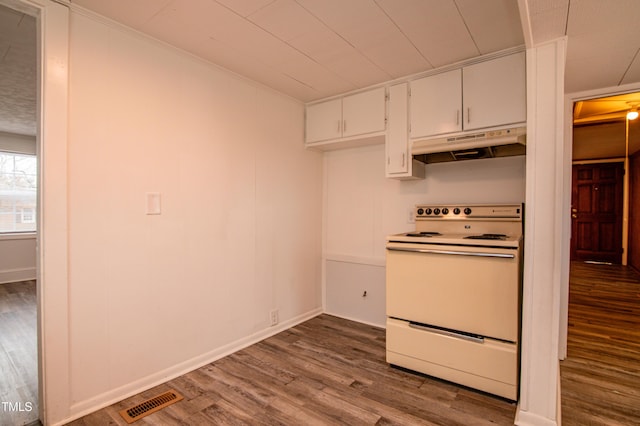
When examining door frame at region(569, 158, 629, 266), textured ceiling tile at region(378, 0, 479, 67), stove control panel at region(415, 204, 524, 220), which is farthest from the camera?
door frame at region(569, 158, 629, 266)

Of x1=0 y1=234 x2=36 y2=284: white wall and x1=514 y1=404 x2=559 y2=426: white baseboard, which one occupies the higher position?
x1=0 y1=234 x2=36 y2=284: white wall

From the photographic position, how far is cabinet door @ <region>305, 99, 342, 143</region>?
321 cm

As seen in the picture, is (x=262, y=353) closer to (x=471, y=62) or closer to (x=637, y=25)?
(x=471, y=62)

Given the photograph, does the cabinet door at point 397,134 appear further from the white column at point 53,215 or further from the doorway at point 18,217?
the doorway at point 18,217

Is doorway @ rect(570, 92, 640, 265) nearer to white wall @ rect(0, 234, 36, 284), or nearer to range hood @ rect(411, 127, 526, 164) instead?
range hood @ rect(411, 127, 526, 164)

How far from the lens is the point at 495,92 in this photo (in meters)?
2.33

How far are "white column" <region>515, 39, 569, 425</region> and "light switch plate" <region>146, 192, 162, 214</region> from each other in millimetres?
2314

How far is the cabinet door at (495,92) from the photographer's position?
225 cm

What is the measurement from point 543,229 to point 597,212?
23.3 feet

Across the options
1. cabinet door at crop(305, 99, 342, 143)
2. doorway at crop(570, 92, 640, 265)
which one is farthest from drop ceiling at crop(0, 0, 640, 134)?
doorway at crop(570, 92, 640, 265)

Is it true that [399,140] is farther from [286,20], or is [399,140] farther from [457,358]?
[457,358]

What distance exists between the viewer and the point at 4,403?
1.95 metres

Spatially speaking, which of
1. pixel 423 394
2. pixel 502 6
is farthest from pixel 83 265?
pixel 502 6

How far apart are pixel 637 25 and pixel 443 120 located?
1.14 m
